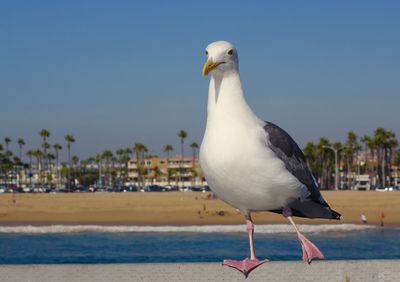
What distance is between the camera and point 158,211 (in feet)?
172

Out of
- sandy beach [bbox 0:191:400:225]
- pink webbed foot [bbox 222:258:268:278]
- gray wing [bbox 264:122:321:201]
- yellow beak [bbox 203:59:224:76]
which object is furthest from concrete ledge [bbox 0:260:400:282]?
sandy beach [bbox 0:191:400:225]

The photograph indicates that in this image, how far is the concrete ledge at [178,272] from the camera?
3824 millimetres

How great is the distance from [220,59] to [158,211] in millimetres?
48373

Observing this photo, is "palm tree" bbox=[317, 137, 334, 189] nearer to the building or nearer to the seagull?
the building

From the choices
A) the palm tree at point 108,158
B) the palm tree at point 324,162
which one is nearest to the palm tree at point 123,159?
the palm tree at point 108,158

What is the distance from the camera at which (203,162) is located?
4.38 metres

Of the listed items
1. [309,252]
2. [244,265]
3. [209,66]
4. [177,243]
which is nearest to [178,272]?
[244,265]

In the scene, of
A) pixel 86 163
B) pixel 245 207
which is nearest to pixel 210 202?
pixel 245 207

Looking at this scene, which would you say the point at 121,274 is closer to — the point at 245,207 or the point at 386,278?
the point at 245,207

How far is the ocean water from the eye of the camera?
26203mm

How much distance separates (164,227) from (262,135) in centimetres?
3666

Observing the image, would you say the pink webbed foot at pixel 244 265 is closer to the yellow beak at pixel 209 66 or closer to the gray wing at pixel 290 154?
the gray wing at pixel 290 154

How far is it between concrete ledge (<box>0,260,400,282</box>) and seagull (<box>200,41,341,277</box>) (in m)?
0.27

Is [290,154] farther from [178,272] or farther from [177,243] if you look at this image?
[177,243]
